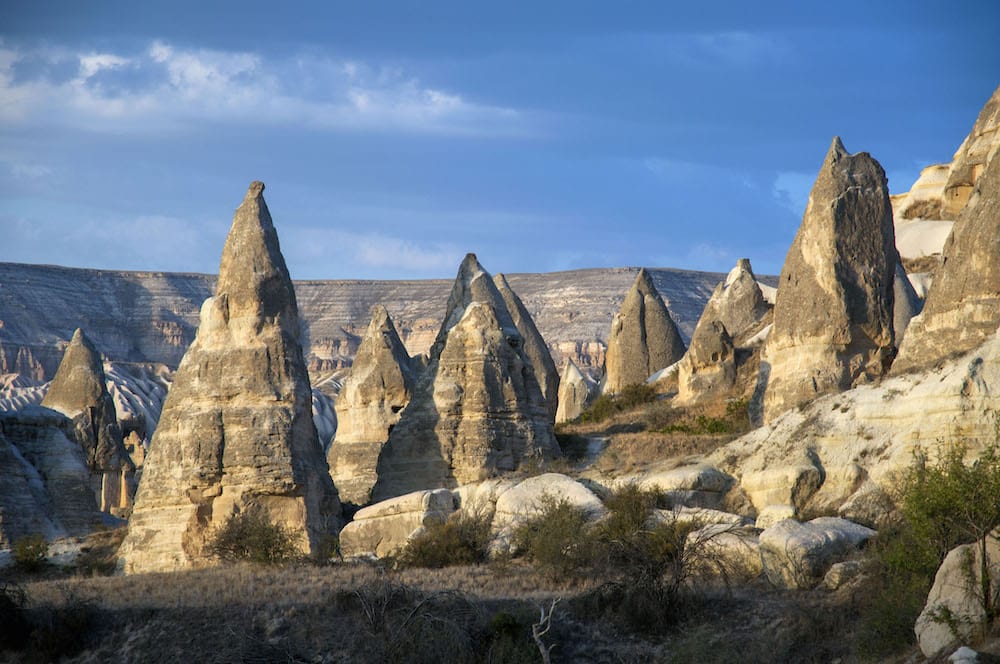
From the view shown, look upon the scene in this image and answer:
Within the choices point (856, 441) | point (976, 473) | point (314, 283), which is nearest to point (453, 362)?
point (856, 441)

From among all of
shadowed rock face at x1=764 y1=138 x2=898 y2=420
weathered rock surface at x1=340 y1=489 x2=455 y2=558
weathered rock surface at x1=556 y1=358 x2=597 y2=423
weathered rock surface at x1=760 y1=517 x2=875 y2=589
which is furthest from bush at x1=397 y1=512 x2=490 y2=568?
weathered rock surface at x1=556 y1=358 x2=597 y2=423

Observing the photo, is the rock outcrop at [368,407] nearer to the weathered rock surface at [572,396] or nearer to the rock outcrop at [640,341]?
the rock outcrop at [640,341]

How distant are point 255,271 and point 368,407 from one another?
8105mm

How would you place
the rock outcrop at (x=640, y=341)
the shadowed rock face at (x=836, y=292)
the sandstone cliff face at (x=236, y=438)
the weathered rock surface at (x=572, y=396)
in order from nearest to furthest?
the sandstone cliff face at (x=236, y=438) < the shadowed rock face at (x=836, y=292) < the rock outcrop at (x=640, y=341) < the weathered rock surface at (x=572, y=396)

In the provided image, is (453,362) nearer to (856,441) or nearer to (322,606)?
(856,441)

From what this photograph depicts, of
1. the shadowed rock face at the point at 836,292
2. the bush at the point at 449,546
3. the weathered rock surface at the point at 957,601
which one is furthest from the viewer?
the shadowed rock face at the point at 836,292

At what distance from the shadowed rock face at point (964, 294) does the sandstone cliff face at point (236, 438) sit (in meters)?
9.11

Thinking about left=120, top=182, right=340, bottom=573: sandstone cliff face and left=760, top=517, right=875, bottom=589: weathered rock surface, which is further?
left=120, top=182, right=340, bottom=573: sandstone cliff face

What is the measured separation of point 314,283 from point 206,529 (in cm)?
12855

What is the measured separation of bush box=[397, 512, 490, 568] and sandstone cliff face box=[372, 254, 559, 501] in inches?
164

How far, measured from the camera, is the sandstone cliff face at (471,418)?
88.6ft

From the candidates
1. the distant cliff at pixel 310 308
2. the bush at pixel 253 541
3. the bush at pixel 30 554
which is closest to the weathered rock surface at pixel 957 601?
the bush at pixel 253 541

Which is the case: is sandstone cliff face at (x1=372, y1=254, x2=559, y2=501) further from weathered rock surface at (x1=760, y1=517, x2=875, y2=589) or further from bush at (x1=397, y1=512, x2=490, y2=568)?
weathered rock surface at (x1=760, y1=517, x2=875, y2=589)

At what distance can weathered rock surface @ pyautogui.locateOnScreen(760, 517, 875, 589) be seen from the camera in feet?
57.3
